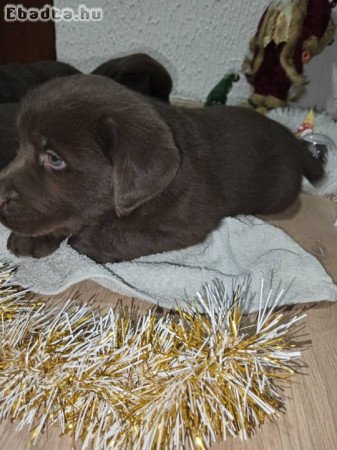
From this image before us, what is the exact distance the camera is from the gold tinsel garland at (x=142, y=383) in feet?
3.42

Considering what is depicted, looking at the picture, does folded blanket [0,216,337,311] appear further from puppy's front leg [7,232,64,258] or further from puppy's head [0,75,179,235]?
puppy's head [0,75,179,235]

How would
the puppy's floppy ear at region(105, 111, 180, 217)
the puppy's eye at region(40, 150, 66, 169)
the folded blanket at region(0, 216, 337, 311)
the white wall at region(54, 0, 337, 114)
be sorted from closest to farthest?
1. the puppy's floppy ear at region(105, 111, 180, 217)
2. the puppy's eye at region(40, 150, 66, 169)
3. the folded blanket at region(0, 216, 337, 311)
4. the white wall at region(54, 0, 337, 114)

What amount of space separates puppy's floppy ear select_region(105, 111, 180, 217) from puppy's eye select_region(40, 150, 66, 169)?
0.15 metres

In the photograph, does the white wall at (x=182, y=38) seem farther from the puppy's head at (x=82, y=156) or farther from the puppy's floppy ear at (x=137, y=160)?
the puppy's floppy ear at (x=137, y=160)

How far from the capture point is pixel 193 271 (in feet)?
5.28

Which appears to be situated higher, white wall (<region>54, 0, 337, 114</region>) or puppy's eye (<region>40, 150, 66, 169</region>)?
puppy's eye (<region>40, 150, 66, 169</region>)

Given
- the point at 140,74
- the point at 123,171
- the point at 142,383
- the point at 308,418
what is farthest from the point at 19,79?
the point at 308,418

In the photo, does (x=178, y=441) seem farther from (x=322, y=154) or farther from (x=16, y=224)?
(x=322, y=154)

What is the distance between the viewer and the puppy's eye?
1.39 m

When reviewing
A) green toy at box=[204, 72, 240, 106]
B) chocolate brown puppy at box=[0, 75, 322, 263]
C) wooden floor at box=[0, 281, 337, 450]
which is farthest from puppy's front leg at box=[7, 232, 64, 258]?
green toy at box=[204, 72, 240, 106]

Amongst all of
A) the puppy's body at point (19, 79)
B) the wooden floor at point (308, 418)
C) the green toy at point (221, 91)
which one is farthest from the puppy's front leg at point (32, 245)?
the green toy at point (221, 91)

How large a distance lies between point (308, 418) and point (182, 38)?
7.48ft

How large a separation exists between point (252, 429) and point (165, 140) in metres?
0.71

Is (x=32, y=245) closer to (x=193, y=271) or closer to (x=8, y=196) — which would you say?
(x=8, y=196)
